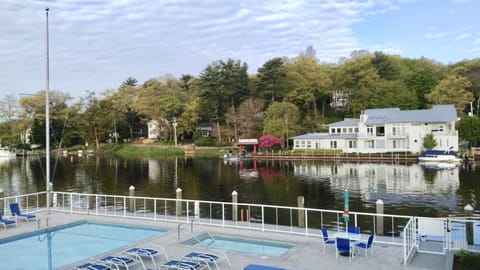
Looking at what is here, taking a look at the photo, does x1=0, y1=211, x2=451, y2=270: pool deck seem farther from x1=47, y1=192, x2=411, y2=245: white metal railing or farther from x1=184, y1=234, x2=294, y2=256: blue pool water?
x1=47, y1=192, x2=411, y2=245: white metal railing

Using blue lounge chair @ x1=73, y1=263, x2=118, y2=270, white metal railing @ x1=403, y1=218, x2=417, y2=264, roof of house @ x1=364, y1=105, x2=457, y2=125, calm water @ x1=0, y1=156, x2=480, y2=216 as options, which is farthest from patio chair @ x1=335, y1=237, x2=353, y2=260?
roof of house @ x1=364, y1=105, x2=457, y2=125

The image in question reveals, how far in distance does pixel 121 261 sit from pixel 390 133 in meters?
61.4

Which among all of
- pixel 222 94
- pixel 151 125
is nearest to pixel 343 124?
pixel 222 94

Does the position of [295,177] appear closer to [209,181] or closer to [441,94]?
[209,181]

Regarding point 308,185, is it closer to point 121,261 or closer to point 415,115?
point 121,261

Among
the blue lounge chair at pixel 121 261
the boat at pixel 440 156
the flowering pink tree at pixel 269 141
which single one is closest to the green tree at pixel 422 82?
the boat at pixel 440 156

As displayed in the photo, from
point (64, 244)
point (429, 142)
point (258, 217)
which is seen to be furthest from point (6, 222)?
point (429, 142)

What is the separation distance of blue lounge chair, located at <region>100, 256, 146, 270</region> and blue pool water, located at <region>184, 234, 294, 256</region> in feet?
8.76

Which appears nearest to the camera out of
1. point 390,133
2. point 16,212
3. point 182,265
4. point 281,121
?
point 182,265

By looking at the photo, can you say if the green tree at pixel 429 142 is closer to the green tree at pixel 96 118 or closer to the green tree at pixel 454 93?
the green tree at pixel 454 93

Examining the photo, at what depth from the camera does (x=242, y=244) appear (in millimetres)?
13938

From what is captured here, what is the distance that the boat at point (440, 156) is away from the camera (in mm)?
54625

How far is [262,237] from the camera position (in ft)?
46.0

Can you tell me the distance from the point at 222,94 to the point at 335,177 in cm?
4945
